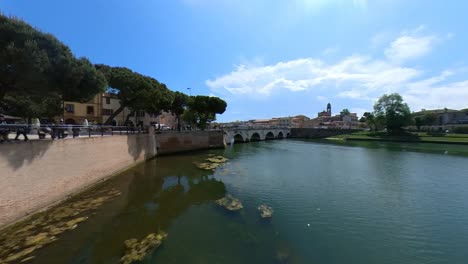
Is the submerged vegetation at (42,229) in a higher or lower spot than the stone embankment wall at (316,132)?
lower

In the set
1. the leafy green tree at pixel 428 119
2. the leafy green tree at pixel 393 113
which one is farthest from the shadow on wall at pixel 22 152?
the leafy green tree at pixel 428 119

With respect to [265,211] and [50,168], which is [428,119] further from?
[50,168]

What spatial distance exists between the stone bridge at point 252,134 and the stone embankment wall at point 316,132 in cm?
403

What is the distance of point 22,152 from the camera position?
479 inches

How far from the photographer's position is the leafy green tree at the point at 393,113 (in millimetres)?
77625

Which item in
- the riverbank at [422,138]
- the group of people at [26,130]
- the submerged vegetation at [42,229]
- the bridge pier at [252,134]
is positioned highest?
the group of people at [26,130]

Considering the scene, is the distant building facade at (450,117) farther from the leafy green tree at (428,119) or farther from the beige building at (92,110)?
the beige building at (92,110)

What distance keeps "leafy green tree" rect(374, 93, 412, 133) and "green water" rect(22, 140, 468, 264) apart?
67836 millimetres

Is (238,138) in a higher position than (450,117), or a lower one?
lower

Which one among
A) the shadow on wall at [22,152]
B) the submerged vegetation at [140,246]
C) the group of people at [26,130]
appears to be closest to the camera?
the submerged vegetation at [140,246]

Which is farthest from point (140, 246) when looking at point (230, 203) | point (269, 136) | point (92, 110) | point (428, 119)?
point (428, 119)

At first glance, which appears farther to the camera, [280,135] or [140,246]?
[280,135]

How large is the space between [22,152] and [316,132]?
98.4 m

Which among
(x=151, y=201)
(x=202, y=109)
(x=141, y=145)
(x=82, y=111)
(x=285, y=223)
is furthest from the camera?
(x=202, y=109)
